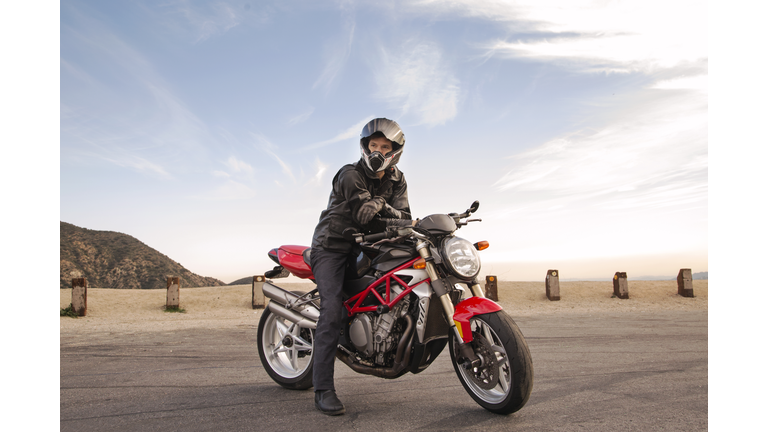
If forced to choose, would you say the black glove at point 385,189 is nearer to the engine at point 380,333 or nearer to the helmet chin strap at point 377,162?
the helmet chin strap at point 377,162

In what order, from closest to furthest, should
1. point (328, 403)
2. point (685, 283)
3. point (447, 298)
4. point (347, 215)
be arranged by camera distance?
point (447, 298)
point (328, 403)
point (347, 215)
point (685, 283)

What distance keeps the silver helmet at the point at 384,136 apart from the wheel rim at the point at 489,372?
59.9 inches

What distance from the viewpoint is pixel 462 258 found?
10.8 ft

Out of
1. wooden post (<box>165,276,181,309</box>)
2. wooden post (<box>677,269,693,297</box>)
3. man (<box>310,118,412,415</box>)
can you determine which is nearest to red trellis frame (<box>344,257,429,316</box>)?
man (<box>310,118,412,415</box>)

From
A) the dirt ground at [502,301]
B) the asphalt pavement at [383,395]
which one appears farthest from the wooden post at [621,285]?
the asphalt pavement at [383,395]

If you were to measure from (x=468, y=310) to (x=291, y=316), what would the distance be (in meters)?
1.93

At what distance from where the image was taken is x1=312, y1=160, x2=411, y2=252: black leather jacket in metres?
3.80

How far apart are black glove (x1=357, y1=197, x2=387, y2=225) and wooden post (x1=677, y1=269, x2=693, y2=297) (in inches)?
796

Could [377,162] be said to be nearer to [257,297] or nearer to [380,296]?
[380,296]

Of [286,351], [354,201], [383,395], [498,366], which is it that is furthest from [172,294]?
[498,366]

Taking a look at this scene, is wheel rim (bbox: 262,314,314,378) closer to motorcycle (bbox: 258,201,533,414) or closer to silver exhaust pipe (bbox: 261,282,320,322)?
silver exhaust pipe (bbox: 261,282,320,322)

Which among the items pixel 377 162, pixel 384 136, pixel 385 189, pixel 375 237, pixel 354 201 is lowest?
pixel 375 237

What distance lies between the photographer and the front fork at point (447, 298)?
10.8 feet
